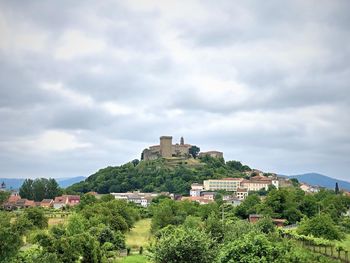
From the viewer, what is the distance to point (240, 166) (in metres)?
188

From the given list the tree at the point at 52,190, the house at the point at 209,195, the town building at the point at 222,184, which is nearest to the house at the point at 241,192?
the town building at the point at 222,184

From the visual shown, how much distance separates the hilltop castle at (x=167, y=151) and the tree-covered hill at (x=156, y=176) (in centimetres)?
778

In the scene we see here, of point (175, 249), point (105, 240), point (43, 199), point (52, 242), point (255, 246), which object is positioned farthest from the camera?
point (43, 199)

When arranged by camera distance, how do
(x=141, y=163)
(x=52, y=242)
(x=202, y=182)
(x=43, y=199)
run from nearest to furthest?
(x=52, y=242)
(x=43, y=199)
(x=202, y=182)
(x=141, y=163)

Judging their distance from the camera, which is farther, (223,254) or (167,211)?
(167,211)

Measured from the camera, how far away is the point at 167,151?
7510 inches

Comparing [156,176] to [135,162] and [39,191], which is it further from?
[39,191]

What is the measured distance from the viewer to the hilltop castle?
7495 inches

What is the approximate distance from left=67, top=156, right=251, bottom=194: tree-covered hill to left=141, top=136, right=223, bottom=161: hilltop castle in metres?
7.78

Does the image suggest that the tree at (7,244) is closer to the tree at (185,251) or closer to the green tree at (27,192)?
the tree at (185,251)

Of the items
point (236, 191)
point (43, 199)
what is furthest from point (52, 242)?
point (236, 191)

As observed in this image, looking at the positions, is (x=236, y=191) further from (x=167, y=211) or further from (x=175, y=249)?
(x=175, y=249)

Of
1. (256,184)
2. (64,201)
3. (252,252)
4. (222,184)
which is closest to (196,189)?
(222,184)

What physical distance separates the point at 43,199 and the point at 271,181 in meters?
77.3
